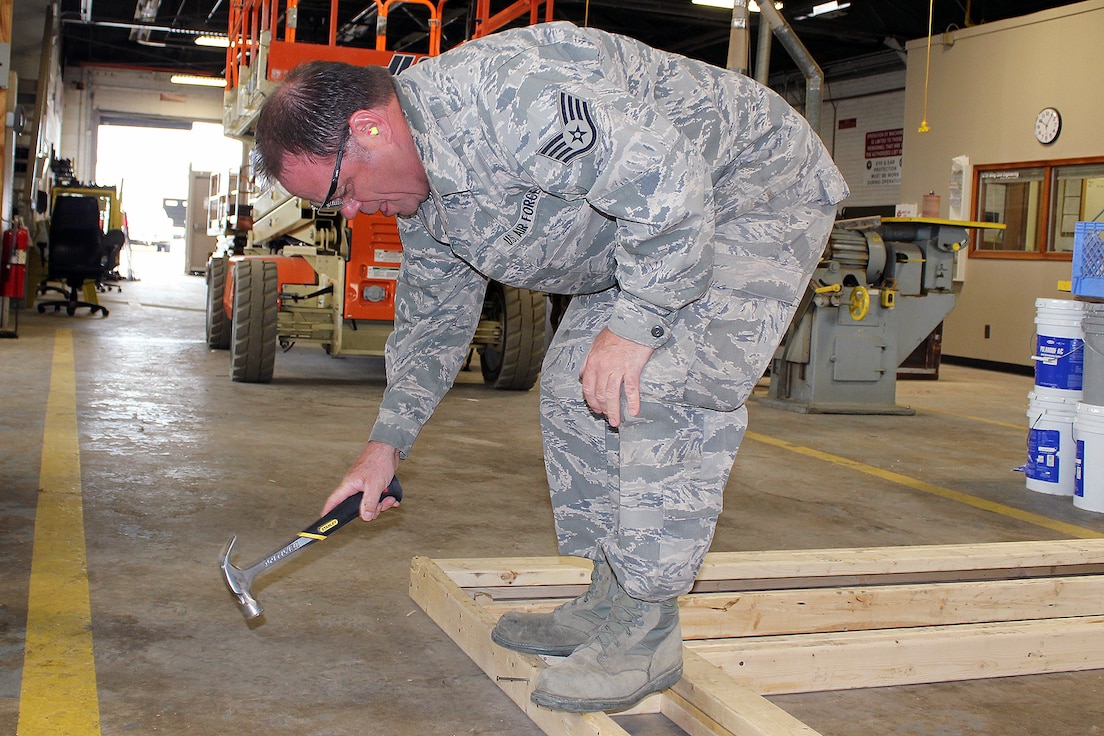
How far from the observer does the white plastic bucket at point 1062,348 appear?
16.3 feet

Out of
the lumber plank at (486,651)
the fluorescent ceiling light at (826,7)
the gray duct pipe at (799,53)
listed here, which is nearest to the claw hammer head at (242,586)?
the lumber plank at (486,651)

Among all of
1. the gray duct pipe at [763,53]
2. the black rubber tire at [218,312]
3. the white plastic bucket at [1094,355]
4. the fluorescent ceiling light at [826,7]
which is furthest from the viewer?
the fluorescent ceiling light at [826,7]

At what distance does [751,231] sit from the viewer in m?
2.06

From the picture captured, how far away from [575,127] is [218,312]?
8063 millimetres

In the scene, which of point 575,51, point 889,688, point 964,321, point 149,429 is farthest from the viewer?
point 964,321

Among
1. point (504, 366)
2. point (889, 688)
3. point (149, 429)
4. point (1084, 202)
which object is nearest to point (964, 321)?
point (1084, 202)

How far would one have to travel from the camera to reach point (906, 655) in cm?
251

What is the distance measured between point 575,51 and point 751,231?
516 millimetres

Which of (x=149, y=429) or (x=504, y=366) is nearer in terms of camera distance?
(x=149, y=429)

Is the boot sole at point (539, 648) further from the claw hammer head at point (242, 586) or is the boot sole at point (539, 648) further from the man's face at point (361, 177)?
the man's face at point (361, 177)

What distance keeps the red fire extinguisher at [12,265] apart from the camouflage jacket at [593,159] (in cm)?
795

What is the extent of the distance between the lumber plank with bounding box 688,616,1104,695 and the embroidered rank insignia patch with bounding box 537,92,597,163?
47.9 inches

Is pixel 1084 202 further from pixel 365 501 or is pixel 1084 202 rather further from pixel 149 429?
pixel 365 501

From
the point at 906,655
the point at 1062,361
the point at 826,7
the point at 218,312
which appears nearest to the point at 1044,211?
the point at 826,7
